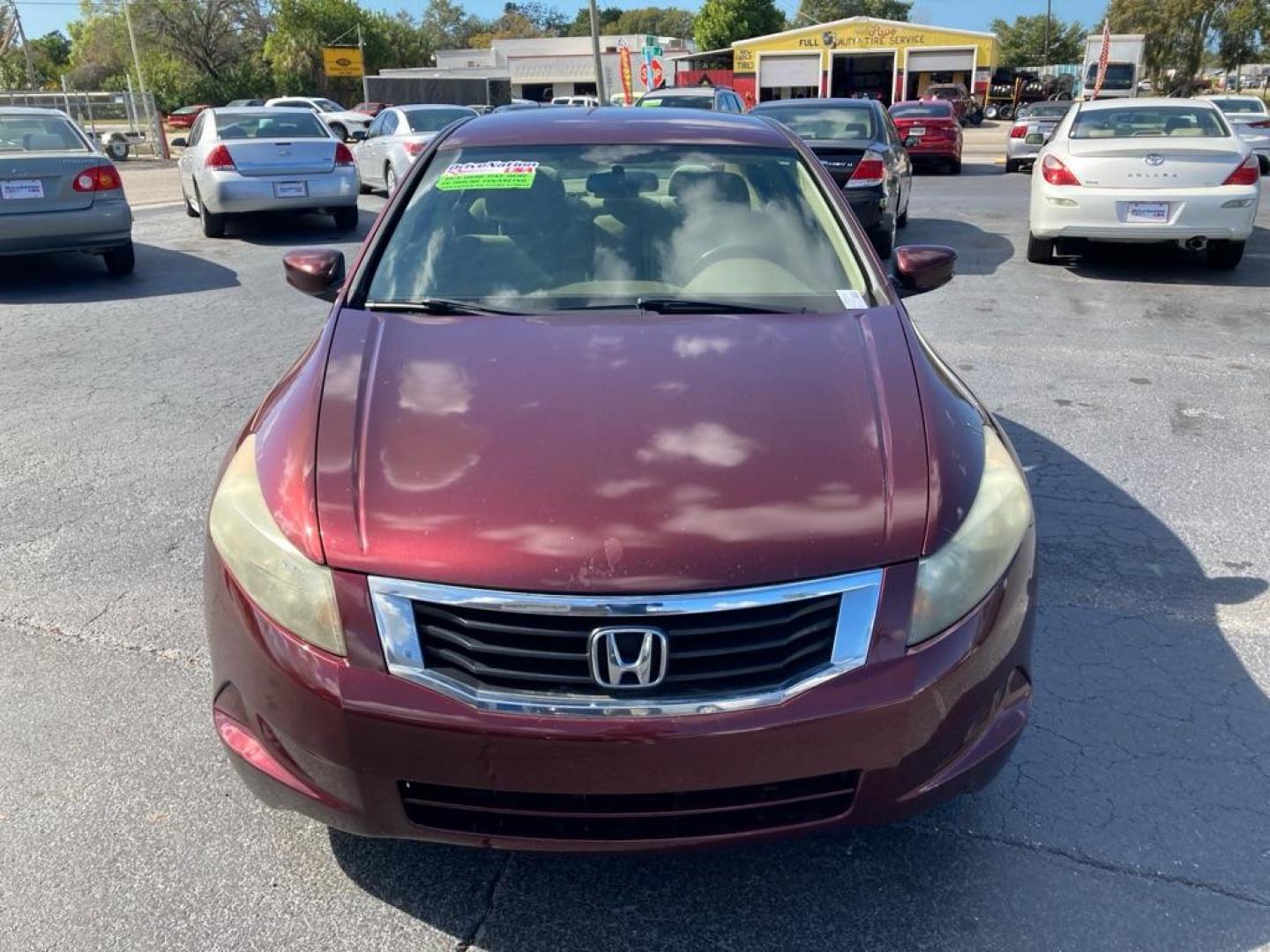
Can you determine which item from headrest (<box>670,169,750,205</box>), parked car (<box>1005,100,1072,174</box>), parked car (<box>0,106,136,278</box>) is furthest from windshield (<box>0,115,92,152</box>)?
parked car (<box>1005,100,1072,174</box>)

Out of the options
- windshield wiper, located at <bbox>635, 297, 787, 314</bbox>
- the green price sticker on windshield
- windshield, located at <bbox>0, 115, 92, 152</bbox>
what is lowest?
windshield wiper, located at <bbox>635, 297, 787, 314</bbox>

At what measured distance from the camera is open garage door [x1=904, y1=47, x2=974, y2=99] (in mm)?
54906

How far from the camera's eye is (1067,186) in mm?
9188

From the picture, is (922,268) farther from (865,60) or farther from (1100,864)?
(865,60)

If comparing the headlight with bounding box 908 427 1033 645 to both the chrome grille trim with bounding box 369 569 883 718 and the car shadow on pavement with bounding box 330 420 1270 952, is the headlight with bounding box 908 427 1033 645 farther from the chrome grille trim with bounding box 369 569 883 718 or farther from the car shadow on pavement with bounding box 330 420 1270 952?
the car shadow on pavement with bounding box 330 420 1270 952

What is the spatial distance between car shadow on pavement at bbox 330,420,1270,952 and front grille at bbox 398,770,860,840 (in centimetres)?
12

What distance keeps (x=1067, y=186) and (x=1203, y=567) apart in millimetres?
6237

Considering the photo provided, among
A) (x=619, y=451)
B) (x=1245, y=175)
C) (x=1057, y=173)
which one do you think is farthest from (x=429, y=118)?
(x=619, y=451)

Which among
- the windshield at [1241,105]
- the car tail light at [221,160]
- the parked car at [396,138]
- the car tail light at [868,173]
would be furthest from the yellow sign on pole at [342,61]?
the car tail light at [868,173]

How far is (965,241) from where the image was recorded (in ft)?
38.5

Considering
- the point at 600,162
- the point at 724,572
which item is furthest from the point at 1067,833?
the point at 600,162

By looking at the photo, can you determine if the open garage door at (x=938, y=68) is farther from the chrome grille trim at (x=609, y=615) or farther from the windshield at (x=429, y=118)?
the chrome grille trim at (x=609, y=615)

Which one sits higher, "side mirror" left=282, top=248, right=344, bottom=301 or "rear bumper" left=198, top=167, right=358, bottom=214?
"side mirror" left=282, top=248, right=344, bottom=301

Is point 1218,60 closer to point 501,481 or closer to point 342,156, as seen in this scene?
point 342,156
